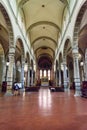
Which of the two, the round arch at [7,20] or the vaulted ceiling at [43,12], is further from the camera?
the vaulted ceiling at [43,12]

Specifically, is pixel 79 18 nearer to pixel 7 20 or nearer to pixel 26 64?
pixel 7 20

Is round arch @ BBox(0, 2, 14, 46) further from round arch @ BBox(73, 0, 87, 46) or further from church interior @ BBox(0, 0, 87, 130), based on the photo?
round arch @ BBox(73, 0, 87, 46)

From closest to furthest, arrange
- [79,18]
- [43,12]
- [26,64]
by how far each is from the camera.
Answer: [79,18] < [43,12] < [26,64]

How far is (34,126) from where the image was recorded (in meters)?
2.77

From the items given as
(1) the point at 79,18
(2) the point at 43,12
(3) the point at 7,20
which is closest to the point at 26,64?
(2) the point at 43,12

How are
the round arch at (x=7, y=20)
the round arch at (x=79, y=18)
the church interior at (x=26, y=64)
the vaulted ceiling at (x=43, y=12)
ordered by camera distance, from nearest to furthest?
the church interior at (x=26, y=64) < the round arch at (x=79, y=18) < the round arch at (x=7, y=20) < the vaulted ceiling at (x=43, y=12)

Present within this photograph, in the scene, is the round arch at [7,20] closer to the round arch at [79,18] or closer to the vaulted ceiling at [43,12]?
the vaulted ceiling at [43,12]

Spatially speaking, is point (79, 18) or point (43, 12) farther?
point (43, 12)

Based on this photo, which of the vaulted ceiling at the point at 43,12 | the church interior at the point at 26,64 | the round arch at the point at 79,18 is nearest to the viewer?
the church interior at the point at 26,64

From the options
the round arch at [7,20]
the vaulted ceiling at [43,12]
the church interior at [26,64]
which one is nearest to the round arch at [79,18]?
the church interior at [26,64]

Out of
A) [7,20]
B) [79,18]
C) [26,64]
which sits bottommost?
[26,64]

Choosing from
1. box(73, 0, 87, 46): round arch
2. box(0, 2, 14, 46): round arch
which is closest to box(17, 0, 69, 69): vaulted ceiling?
box(0, 2, 14, 46): round arch

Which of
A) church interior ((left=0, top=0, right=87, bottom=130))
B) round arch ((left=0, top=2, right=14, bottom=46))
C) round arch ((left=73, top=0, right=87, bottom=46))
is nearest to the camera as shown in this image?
church interior ((left=0, top=0, right=87, bottom=130))

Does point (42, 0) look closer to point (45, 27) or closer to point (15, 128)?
point (45, 27)
